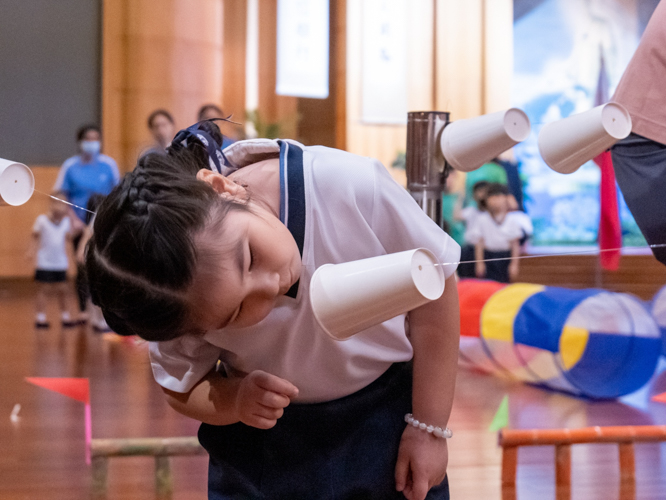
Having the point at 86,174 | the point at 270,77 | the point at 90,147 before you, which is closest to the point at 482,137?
the point at 86,174

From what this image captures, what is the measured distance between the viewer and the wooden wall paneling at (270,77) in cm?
687

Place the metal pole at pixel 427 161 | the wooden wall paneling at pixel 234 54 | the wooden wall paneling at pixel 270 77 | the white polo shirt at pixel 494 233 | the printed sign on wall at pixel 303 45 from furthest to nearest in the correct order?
the wooden wall paneling at pixel 270 77 < the wooden wall paneling at pixel 234 54 < the printed sign on wall at pixel 303 45 < the white polo shirt at pixel 494 233 < the metal pole at pixel 427 161

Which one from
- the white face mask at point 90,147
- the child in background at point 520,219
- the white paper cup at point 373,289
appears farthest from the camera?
the white face mask at point 90,147

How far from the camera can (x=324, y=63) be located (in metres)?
5.11

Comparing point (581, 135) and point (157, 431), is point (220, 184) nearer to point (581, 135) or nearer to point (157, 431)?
point (581, 135)

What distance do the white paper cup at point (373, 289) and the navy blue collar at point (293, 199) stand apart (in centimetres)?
15

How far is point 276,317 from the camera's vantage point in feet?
2.22

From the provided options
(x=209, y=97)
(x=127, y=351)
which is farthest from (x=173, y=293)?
(x=209, y=97)

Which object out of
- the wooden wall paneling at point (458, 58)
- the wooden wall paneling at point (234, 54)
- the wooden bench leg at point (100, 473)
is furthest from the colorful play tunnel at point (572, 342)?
the wooden wall paneling at point (234, 54)

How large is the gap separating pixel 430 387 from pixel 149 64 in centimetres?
524

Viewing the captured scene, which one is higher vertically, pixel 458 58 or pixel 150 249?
pixel 458 58

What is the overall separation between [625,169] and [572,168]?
137 millimetres

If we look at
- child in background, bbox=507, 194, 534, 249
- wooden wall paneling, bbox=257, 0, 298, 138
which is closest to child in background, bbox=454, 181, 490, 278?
child in background, bbox=507, 194, 534, 249

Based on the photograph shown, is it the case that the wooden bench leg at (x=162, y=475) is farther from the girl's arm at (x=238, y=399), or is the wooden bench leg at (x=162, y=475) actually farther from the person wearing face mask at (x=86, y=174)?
the girl's arm at (x=238, y=399)
